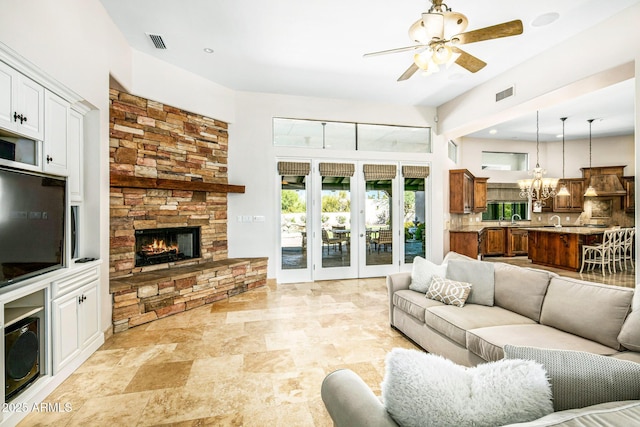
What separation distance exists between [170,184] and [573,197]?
10.0 metres

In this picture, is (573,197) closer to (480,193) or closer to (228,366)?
(480,193)

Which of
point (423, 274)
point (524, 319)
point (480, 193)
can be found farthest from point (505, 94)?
point (480, 193)

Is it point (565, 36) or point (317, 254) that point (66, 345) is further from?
point (565, 36)

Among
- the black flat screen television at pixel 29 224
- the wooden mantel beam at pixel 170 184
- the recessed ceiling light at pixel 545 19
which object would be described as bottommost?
the black flat screen television at pixel 29 224

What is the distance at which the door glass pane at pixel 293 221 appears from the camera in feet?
18.8

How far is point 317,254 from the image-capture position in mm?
5879

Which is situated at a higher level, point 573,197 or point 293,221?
point 573,197

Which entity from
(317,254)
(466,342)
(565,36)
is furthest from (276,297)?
(565,36)

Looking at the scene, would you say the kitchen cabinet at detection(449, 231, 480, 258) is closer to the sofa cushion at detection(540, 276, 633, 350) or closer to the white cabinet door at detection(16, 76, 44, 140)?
the sofa cushion at detection(540, 276, 633, 350)

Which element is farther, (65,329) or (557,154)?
(557,154)

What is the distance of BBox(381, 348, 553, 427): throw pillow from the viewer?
0.91m

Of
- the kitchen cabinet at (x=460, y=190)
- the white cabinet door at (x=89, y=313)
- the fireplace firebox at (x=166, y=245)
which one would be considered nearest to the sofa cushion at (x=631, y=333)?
the white cabinet door at (x=89, y=313)

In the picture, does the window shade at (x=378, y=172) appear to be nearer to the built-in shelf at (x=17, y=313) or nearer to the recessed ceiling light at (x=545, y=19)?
the recessed ceiling light at (x=545, y=19)

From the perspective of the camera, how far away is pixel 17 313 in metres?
2.16
